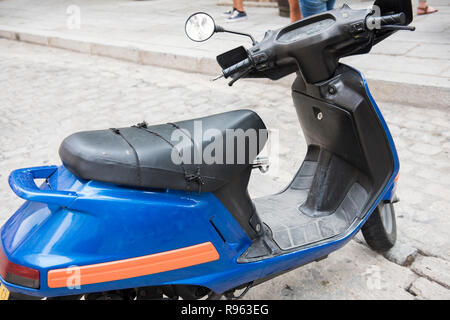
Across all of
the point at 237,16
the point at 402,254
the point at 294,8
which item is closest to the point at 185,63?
Answer: the point at 294,8

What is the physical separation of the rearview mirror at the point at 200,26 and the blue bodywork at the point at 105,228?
75 centimetres

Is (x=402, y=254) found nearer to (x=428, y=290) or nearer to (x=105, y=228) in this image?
(x=428, y=290)

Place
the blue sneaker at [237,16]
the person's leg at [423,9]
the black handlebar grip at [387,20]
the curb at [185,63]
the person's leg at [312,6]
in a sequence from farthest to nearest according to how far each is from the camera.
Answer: the blue sneaker at [237,16], the person's leg at [423,9], the curb at [185,63], the person's leg at [312,6], the black handlebar grip at [387,20]

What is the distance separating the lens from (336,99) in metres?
2.19

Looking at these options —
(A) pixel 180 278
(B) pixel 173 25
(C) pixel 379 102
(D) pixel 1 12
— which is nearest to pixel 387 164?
(A) pixel 180 278

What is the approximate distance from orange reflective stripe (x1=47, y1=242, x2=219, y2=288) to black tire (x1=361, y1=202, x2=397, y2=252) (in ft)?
3.29

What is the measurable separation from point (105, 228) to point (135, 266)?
168mm

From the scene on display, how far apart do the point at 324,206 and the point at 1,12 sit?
1236cm

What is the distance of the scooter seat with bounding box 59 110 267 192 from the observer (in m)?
1.54

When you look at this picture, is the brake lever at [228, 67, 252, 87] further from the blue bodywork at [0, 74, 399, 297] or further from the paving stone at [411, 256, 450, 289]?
the paving stone at [411, 256, 450, 289]

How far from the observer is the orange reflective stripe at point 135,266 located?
4.91ft

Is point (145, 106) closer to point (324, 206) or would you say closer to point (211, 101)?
point (211, 101)

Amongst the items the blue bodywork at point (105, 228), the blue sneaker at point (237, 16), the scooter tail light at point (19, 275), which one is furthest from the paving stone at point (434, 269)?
the blue sneaker at point (237, 16)

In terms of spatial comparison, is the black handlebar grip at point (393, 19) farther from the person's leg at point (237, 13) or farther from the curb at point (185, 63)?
the person's leg at point (237, 13)
